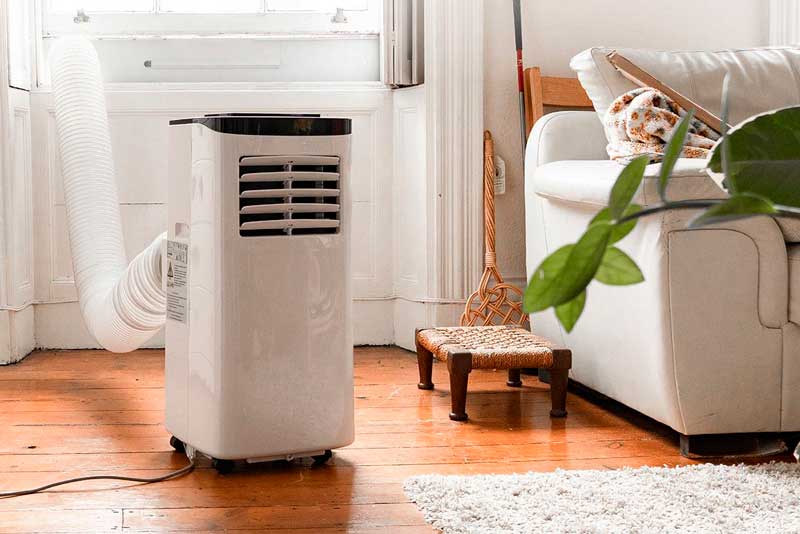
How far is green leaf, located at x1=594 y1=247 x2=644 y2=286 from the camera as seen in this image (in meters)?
0.23

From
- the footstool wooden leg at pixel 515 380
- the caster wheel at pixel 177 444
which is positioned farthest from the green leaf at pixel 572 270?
the footstool wooden leg at pixel 515 380

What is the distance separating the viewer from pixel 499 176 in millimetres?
3234

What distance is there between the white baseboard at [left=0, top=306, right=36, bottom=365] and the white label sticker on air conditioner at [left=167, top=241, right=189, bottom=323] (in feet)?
4.17

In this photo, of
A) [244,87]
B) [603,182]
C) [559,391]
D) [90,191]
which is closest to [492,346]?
[559,391]

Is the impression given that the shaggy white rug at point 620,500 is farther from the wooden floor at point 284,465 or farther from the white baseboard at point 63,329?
the white baseboard at point 63,329

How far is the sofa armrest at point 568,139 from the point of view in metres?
2.68

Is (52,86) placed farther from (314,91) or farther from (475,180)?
(475,180)

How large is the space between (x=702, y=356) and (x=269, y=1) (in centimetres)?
203

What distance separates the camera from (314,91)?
334 centimetres

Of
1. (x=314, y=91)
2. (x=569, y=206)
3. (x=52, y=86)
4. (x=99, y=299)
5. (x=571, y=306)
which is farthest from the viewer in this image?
(x=314, y=91)

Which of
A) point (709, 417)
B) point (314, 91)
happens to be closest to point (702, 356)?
point (709, 417)

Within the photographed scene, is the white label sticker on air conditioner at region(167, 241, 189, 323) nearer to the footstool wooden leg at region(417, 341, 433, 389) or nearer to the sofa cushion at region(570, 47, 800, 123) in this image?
the footstool wooden leg at region(417, 341, 433, 389)

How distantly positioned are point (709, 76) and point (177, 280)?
1459 millimetres

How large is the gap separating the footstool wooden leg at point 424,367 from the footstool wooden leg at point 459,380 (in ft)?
1.06
